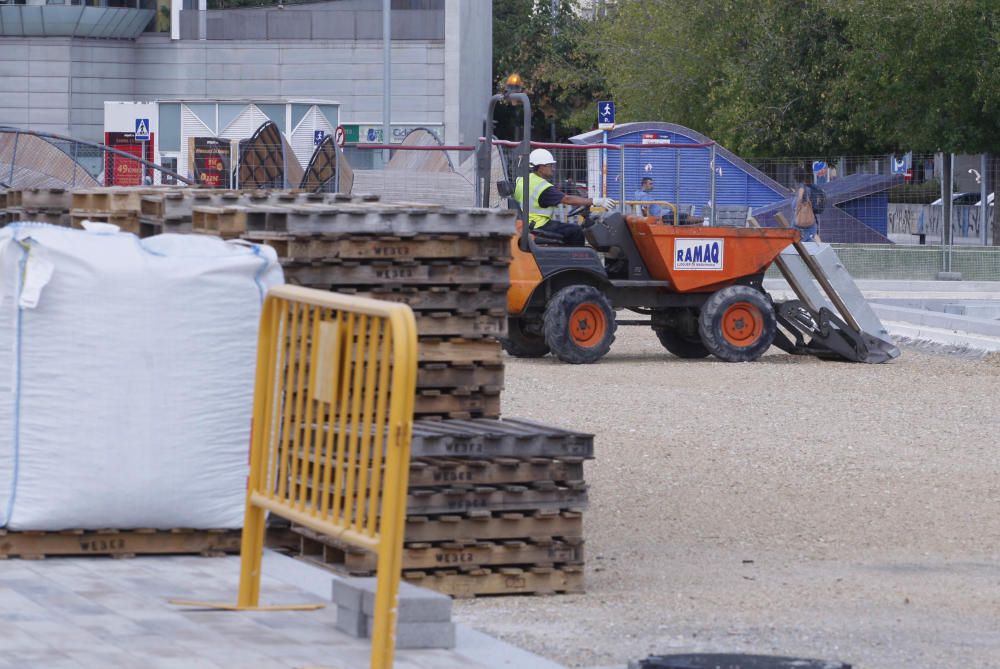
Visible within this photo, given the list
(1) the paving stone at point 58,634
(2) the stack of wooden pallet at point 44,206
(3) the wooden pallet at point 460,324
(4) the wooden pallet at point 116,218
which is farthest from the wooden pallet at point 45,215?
(1) the paving stone at point 58,634

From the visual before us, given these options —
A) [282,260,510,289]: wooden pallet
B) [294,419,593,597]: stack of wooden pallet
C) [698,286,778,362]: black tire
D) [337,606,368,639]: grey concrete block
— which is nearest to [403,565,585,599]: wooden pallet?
[294,419,593,597]: stack of wooden pallet

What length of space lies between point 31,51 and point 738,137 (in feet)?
91.3

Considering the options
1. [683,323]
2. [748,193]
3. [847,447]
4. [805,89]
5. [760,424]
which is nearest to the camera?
[847,447]

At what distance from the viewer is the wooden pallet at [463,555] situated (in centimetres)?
739

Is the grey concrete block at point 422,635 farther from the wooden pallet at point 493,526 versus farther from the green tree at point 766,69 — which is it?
the green tree at point 766,69

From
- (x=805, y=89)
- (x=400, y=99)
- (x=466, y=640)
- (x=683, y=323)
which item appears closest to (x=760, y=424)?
(x=683, y=323)

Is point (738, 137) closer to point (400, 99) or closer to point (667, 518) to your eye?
point (400, 99)

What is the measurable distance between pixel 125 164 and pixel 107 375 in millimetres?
28402

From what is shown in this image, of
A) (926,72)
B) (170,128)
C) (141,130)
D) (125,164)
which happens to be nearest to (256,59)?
(170,128)

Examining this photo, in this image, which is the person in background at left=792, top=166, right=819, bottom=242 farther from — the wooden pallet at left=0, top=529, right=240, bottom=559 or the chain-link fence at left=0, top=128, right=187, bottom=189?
the wooden pallet at left=0, top=529, right=240, bottom=559

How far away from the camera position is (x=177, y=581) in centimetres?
730

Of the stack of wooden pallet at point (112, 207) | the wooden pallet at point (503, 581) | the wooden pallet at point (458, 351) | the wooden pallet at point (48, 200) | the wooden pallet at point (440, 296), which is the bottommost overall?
the wooden pallet at point (503, 581)

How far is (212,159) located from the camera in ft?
104

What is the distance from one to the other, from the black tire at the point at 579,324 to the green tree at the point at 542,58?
1697 inches
